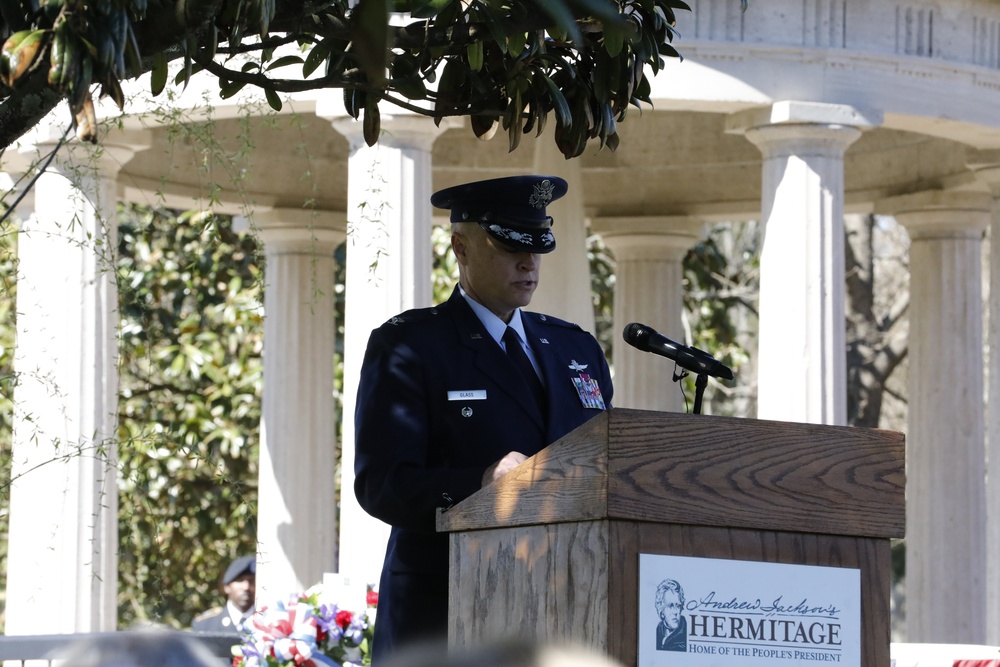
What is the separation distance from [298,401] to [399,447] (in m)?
12.8

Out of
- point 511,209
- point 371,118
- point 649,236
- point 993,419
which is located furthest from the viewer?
point 649,236

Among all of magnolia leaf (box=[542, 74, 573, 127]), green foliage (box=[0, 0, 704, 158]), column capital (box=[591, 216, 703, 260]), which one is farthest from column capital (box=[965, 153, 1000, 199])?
magnolia leaf (box=[542, 74, 573, 127])

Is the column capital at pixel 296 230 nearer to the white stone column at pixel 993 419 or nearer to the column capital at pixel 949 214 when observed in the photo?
the column capital at pixel 949 214

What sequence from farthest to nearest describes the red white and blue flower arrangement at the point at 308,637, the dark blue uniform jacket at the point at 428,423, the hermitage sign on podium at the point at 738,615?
the red white and blue flower arrangement at the point at 308,637 → the dark blue uniform jacket at the point at 428,423 → the hermitage sign on podium at the point at 738,615

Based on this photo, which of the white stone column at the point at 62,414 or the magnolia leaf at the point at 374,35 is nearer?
the magnolia leaf at the point at 374,35

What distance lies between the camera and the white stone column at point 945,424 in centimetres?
1773

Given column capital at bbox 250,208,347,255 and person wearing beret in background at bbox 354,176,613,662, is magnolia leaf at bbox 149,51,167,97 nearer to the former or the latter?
person wearing beret in background at bbox 354,176,613,662

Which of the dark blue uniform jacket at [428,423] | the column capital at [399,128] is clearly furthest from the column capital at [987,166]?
the dark blue uniform jacket at [428,423]

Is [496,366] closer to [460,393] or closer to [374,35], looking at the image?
[460,393]

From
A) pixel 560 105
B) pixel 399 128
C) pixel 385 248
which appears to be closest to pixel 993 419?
pixel 385 248

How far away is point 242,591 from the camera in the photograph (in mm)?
18812

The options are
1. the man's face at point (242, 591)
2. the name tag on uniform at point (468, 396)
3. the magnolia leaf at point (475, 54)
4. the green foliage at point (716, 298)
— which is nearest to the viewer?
the magnolia leaf at point (475, 54)

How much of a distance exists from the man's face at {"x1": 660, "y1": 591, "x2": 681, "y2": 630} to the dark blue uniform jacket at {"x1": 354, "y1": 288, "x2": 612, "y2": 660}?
1698 mm

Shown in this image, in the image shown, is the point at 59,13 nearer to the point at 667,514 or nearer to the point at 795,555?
the point at 667,514
